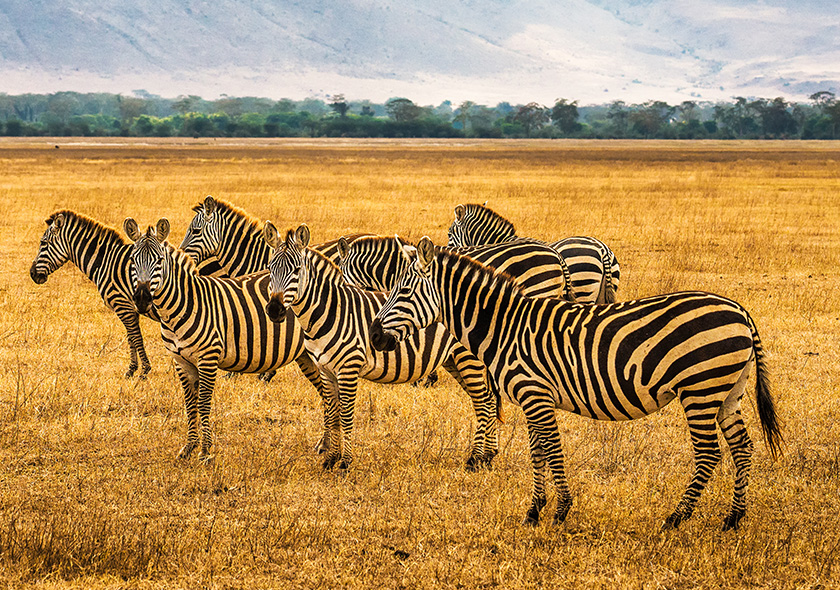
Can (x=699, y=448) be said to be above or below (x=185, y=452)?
above

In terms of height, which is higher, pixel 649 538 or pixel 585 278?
pixel 585 278

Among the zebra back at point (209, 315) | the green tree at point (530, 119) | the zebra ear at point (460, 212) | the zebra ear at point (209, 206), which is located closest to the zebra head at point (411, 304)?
the zebra back at point (209, 315)

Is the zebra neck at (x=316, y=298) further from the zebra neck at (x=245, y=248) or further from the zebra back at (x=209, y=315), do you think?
the zebra neck at (x=245, y=248)

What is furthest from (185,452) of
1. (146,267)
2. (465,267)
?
(465,267)

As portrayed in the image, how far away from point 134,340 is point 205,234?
1663mm

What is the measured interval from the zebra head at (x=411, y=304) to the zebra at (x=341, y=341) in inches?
37.9

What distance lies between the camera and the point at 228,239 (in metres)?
11.4

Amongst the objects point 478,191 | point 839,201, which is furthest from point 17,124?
point 839,201

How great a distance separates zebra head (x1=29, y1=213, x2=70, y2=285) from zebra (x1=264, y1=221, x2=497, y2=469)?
4573mm

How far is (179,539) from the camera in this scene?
619 cm

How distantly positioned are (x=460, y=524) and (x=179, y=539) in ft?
6.61

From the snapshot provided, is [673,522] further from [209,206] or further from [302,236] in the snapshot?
[209,206]

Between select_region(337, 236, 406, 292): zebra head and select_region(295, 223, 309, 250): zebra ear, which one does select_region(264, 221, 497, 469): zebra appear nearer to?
select_region(295, 223, 309, 250): zebra ear

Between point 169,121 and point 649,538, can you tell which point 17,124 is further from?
point 649,538
